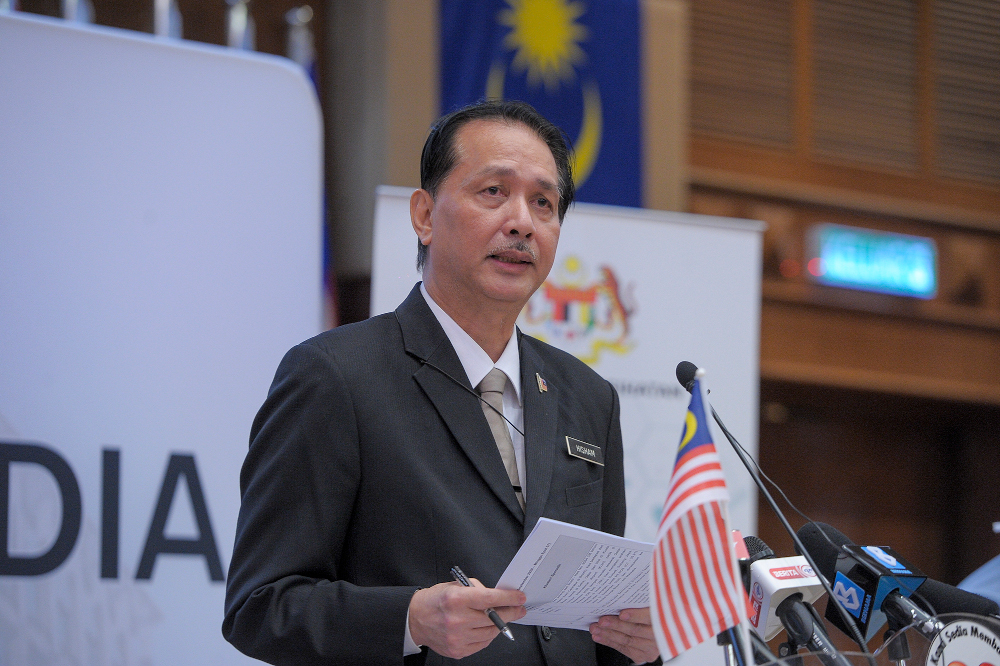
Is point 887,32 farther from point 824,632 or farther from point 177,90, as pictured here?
point 824,632

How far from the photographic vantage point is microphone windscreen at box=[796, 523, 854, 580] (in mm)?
1584

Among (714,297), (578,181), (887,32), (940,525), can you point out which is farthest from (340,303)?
(940,525)

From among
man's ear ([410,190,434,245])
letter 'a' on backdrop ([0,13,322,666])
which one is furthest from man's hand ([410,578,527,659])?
letter 'a' on backdrop ([0,13,322,666])

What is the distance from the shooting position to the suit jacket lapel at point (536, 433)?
5.50ft

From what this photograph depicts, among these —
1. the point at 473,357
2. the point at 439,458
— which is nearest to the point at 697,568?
the point at 439,458

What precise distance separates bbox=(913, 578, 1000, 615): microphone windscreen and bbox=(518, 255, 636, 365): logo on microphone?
7.74 ft

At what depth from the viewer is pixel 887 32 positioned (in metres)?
6.47

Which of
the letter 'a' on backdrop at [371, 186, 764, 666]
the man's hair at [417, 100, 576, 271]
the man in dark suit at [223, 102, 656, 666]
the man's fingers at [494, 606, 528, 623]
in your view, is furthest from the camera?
the letter 'a' on backdrop at [371, 186, 764, 666]

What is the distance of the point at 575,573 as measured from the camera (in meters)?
1.40

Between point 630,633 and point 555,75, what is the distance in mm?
3374

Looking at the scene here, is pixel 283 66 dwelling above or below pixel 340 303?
above

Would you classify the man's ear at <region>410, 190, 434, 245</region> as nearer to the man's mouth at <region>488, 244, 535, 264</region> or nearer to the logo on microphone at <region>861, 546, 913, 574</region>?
the man's mouth at <region>488, 244, 535, 264</region>

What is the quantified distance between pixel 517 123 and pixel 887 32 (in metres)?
5.27

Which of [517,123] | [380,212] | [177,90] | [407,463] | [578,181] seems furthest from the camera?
[578,181]
